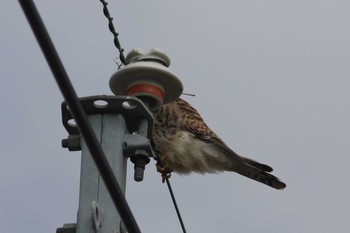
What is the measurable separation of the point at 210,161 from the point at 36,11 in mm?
5989

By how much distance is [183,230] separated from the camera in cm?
575

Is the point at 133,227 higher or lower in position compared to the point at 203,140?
lower

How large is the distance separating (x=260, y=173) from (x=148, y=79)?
4721 mm

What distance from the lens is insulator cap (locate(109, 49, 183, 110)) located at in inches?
161

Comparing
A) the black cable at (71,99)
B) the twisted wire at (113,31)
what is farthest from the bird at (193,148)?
the black cable at (71,99)

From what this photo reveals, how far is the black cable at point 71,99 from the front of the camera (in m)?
2.78

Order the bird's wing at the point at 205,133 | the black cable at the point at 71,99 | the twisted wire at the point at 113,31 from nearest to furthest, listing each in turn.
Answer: the black cable at the point at 71,99, the twisted wire at the point at 113,31, the bird's wing at the point at 205,133

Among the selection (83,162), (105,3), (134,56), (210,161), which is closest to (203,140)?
(210,161)

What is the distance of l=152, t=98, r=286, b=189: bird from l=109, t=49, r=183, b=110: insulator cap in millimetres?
3640

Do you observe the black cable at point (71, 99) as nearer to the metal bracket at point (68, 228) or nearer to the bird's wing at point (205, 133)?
the metal bracket at point (68, 228)

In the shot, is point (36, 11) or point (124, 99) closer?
point (36, 11)

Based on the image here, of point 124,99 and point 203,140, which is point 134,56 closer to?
point 124,99

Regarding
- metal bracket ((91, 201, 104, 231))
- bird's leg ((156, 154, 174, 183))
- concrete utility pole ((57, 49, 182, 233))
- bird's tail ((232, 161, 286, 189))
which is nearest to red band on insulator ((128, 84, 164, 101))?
concrete utility pole ((57, 49, 182, 233))

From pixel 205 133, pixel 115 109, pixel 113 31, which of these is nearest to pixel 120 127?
pixel 115 109
